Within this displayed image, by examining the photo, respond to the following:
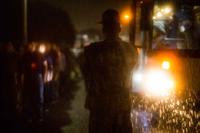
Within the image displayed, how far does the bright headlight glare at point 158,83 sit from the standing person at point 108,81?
20.2ft

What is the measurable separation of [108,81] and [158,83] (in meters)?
6.56

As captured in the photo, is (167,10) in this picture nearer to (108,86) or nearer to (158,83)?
(158,83)

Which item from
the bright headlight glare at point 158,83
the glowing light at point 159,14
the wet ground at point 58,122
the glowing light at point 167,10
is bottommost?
the wet ground at point 58,122

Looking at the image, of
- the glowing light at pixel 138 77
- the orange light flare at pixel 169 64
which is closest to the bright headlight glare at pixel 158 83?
the orange light flare at pixel 169 64

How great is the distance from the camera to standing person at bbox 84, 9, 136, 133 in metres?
4.71

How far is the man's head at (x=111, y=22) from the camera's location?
15.5 ft

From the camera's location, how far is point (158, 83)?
11.1 m


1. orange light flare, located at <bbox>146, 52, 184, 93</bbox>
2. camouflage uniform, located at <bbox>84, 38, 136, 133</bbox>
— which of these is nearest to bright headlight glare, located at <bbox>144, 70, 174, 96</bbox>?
orange light flare, located at <bbox>146, 52, 184, 93</bbox>

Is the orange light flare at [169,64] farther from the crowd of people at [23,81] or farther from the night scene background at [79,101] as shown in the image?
the crowd of people at [23,81]

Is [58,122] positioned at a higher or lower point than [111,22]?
lower

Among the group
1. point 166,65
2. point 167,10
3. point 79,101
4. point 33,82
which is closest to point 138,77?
point 166,65

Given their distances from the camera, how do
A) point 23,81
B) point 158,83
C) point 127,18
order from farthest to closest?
point 127,18 → point 158,83 → point 23,81

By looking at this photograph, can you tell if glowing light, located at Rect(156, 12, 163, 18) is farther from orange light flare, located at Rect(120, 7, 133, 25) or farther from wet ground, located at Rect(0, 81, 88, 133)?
wet ground, located at Rect(0, 81, 88, 133)

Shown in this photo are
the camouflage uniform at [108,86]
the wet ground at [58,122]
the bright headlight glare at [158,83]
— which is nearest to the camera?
the camouflage uniform at [108,86]
